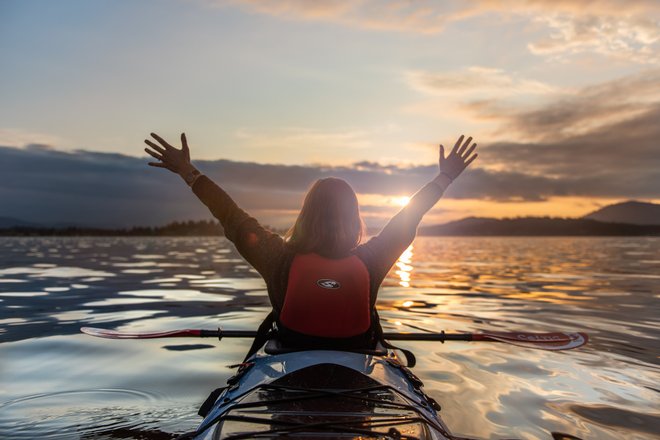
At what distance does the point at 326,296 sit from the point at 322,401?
1033 mm

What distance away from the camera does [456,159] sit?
245 inches

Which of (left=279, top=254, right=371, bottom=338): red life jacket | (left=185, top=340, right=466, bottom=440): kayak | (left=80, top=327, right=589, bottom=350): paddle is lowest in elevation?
(left=80, top=327, right=589, bottom=350): paddle

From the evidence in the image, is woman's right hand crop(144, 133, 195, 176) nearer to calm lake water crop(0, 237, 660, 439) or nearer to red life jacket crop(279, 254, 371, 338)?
red life jacket crop(279, 254, 371, 338)

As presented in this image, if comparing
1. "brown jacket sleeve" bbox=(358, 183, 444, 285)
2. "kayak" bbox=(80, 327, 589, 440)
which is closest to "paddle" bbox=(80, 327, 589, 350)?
"brown jacket sleeve" bbox=(358, 183, 444, 285)

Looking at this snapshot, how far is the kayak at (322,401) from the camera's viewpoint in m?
3.37

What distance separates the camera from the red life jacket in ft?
15.2

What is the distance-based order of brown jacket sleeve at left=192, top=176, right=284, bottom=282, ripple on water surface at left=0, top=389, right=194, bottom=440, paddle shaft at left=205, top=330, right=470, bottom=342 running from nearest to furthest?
brown jacket sleeve at left=192, top=176, right=284, bottom=282 < ripple on water surface at left=0, top=389, right=194, bottom=440 < paddle shaft at left=205, top=330, right=470, bottom=342

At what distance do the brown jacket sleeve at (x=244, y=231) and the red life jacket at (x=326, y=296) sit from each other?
291mm

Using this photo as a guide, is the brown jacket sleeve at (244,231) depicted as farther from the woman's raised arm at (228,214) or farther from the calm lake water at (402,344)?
the calm lake water at (402,344)

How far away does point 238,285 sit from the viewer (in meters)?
21.0

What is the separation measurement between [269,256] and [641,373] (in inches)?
248

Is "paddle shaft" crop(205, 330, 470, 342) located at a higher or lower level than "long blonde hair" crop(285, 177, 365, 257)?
lower

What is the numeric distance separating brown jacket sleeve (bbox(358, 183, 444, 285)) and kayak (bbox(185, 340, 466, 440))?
2.60 feet

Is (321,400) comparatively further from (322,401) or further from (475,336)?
Answer: (475,336)
